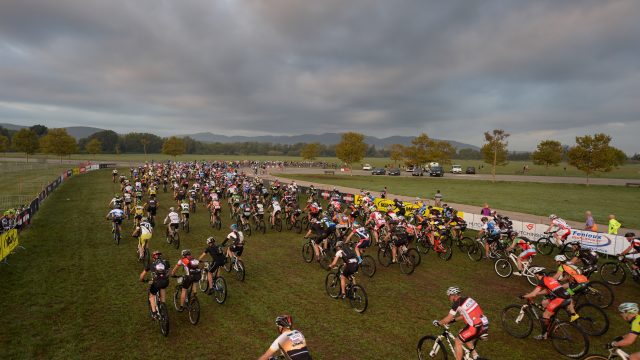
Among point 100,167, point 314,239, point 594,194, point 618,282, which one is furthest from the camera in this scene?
point 100,167

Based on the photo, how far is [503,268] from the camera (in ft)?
43.5

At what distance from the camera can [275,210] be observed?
773 inches

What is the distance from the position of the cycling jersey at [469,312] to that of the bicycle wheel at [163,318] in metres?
6.76

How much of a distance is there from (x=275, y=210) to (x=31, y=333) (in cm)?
1208

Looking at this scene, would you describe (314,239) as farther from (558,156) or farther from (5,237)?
(558,156)

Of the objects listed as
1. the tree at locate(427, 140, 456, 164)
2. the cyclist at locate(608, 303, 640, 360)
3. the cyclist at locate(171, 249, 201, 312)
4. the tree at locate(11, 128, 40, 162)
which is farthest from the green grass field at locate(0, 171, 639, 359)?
the tree at locate(11, 128, 40, 162)

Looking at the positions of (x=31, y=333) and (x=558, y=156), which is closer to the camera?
(x=31, y=333)

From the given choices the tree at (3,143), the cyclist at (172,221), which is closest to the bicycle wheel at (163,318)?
the cyclist at (172,221)

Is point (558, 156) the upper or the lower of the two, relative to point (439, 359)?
upper

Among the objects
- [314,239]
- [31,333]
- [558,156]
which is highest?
[558,156]

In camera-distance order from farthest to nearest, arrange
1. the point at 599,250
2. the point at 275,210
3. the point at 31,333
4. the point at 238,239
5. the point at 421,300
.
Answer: the point at 275,210, the point at 599,250, the point at 238,239, the point at 421,300, the point at 31,333

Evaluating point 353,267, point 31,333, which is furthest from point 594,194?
point 31,333

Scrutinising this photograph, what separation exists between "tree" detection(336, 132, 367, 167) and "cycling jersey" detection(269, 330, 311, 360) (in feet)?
193

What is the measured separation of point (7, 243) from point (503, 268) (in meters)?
19.7
